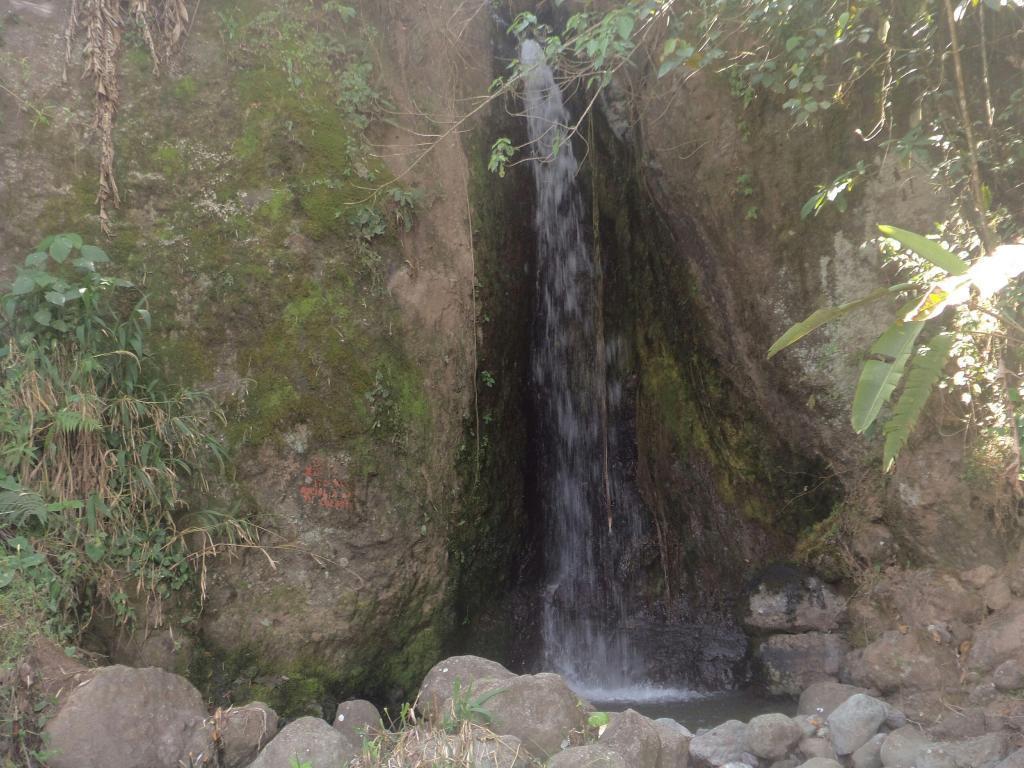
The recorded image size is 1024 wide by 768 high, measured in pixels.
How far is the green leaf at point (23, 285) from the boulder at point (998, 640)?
5.53 metres

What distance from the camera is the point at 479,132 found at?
650 cm

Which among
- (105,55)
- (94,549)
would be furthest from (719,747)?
(105,55)

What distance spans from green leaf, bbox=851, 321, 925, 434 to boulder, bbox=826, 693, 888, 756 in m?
1.80

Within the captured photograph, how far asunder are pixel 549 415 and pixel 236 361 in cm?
296

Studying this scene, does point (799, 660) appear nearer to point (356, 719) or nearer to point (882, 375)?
point (882, 375)

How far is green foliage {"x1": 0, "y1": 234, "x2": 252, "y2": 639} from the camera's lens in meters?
3.81

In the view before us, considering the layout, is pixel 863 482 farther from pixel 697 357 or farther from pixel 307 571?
pixel 307 571

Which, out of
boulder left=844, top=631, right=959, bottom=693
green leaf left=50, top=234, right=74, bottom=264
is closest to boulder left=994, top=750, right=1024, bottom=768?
boulder left=844, top=631, right=959, bottom=693

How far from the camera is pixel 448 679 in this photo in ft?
13.0

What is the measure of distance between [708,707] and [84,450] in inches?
175

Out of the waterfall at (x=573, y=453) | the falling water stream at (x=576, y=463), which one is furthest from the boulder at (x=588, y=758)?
the waterfall at (x=573, y=453)

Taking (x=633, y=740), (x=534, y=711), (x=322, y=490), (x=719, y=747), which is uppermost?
(x=322, y=490)

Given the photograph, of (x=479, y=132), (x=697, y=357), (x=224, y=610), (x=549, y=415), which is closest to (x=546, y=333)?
(x=549, y=415)

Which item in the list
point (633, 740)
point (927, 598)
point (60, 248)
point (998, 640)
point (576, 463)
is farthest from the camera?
point (576, 463)
